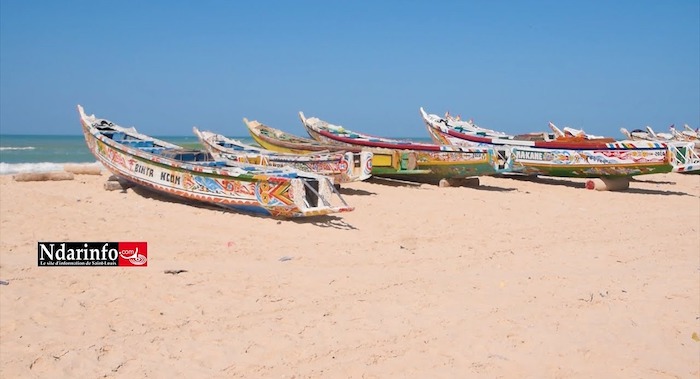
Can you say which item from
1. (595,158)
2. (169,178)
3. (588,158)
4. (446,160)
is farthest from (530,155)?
(169,178)

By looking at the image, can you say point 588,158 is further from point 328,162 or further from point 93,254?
point 93,254

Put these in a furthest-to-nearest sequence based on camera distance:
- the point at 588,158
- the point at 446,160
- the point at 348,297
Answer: the point at 588,158, the point at 446,160, the point at 348,297

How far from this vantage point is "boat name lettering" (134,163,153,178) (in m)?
11.0

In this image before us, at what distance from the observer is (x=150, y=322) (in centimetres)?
495

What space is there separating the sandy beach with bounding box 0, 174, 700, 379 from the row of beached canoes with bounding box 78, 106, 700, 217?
16.4 inches

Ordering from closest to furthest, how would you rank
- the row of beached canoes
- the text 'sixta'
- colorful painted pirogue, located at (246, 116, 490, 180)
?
1. the text 'sixta'
2. the row of beached canoes
3. colorful painted pirogue, located at (246, 116, 490, 180)

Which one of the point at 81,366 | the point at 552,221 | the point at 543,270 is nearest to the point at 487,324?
the point at 543,270

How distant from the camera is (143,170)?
441 inches

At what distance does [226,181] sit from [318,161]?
2.72 m

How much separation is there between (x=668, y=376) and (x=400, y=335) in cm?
194

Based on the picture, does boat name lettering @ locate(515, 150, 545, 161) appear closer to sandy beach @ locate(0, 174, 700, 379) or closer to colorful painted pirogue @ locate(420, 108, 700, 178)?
colorful painted pirogue @ locate(420, 108, 700, 178)

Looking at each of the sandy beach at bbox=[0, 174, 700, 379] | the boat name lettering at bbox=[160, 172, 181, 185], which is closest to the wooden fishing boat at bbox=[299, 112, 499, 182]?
the sandy beach at bbox=[0, 174, 700, 379]

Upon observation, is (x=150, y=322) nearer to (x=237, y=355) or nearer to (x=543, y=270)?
(x=237, y=355)

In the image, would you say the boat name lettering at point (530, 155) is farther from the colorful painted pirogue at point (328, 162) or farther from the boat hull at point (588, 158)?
the colorful painted pirogue at point (328, 162)
